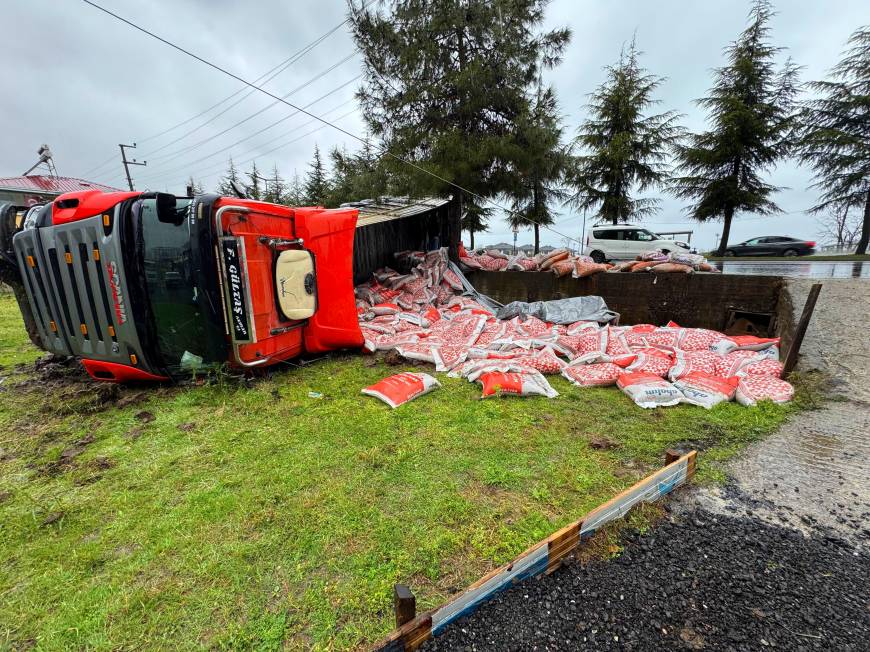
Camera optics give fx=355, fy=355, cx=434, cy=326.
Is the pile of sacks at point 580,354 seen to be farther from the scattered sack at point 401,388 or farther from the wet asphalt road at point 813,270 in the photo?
the wet asphalt road at point 813,270

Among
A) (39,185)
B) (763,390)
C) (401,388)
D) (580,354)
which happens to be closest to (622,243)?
(580,354)

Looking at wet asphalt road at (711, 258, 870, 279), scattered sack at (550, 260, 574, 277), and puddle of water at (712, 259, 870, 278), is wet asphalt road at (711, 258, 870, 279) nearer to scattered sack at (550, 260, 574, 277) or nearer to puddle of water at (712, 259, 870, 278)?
puddle of water at (712, 259, 870, 278)

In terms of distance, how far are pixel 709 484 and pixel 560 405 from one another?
1255 mm

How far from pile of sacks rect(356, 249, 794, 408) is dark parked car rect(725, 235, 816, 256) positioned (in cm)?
1895

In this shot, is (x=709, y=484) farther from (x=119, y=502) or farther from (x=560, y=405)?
(x=119, y=502)

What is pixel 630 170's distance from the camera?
1473 cm

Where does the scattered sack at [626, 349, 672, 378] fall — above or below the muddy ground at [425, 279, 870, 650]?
above

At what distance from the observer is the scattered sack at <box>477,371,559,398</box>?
3377 millimetres

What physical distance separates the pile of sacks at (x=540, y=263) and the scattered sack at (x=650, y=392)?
443cm

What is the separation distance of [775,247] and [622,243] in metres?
12.2

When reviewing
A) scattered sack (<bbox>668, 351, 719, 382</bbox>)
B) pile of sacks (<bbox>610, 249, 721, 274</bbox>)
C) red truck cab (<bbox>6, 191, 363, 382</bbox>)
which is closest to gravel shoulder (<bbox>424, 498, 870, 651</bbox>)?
scattered sack (<bbox>668, 351, 719, 382</bbox>)

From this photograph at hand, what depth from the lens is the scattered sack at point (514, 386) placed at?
338 cm

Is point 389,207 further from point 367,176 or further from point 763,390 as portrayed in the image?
point 763,390

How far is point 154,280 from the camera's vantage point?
2963mm
